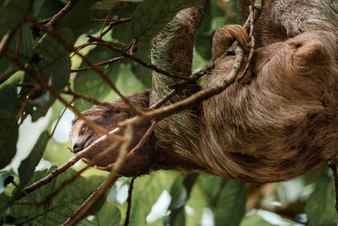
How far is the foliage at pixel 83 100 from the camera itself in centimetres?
183

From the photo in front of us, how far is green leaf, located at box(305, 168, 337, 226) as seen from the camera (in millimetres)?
3119

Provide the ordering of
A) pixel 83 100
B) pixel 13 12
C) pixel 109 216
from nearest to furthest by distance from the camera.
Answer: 1. pixel 13 12
2. pixel 109 216
3. pixel 83 100

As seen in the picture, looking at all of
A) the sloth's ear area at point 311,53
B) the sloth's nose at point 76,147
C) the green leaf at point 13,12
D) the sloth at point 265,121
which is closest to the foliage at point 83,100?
the green leaf at point 13,12

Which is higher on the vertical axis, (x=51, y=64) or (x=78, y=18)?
(x=78, y=18)

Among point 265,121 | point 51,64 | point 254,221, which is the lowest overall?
point 254,221

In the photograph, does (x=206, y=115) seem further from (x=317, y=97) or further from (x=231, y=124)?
(x=317, y=97)

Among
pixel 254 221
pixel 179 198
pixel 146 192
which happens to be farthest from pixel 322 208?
pixel 146 192

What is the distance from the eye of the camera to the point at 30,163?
2023 millimetres

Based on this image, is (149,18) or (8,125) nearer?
(8,125)

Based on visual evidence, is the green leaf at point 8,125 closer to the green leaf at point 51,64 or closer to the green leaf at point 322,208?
the green leaf at point 51,64

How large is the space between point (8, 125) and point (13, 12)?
1.08 feet

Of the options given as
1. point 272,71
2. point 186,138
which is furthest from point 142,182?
point 272,71

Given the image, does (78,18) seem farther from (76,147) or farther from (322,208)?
(322,208)

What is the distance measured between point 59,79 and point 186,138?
2.96 feet
